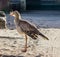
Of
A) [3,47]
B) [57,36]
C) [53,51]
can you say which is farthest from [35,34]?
[57,36]

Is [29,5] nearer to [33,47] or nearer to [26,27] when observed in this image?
[33,47]

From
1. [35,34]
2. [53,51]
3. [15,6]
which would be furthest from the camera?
[15,6]

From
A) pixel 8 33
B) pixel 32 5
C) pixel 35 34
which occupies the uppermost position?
pixel 35 34

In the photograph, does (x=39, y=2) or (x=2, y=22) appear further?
(x=39, y=2)

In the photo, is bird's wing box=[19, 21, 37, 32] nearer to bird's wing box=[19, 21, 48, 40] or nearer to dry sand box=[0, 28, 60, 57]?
bird's wing box=[19, 21, 48, 40]

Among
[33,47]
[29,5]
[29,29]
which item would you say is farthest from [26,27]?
[29,5]

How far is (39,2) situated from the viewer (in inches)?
837

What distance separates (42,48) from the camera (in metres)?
6.87

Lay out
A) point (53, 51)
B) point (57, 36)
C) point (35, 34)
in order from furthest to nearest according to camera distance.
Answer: point (57, 36) → point (53, 51) → point (35, 34)

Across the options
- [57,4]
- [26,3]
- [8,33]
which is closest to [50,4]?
[57,4]

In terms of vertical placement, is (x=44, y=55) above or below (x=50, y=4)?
above

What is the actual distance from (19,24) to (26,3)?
15174mm

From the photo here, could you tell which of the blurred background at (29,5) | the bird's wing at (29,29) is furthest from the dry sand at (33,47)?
the blurred background at (29,5)

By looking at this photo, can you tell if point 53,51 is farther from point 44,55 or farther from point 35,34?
point 35,34
